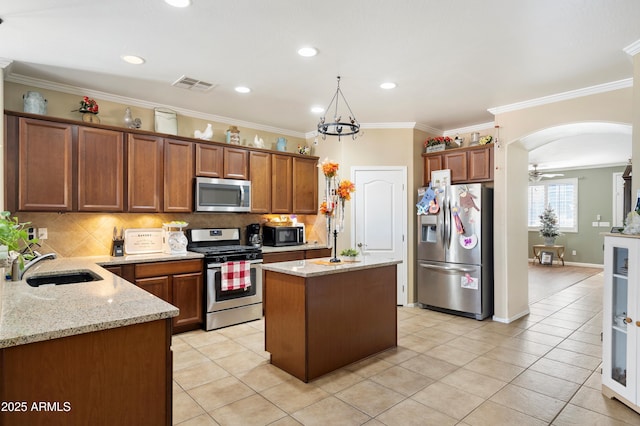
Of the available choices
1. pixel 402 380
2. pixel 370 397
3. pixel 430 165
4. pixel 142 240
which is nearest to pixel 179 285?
pixel 142 240

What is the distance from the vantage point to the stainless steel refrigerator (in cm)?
453

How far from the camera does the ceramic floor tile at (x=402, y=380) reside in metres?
2.73

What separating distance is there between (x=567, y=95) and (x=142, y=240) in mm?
4949

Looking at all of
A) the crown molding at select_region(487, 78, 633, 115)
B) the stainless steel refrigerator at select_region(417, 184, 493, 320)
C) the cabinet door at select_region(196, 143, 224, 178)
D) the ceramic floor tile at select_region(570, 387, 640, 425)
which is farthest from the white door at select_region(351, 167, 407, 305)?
the ceramic floor tile at select_region(570, 387, 640, 425)

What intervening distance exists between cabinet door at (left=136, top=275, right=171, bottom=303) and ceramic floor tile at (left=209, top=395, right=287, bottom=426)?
5.66ft

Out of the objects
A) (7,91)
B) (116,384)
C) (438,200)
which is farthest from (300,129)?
(116,384)

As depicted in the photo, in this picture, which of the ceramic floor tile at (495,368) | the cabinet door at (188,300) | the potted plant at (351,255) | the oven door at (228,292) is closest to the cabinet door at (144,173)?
the cabinet door at (188,300)

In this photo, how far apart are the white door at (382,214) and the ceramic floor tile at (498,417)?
110 inches

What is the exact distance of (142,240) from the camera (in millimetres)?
4066

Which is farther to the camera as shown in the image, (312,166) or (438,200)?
(312,166)

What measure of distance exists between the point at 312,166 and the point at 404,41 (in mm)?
3017

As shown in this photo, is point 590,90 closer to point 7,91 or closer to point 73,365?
point 73,365

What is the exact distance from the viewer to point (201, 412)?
242 cm

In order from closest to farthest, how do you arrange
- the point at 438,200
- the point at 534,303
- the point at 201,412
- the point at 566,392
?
the point at 201,412 < the point at 566,392 < the point at 438,200 < the point at 534,303
